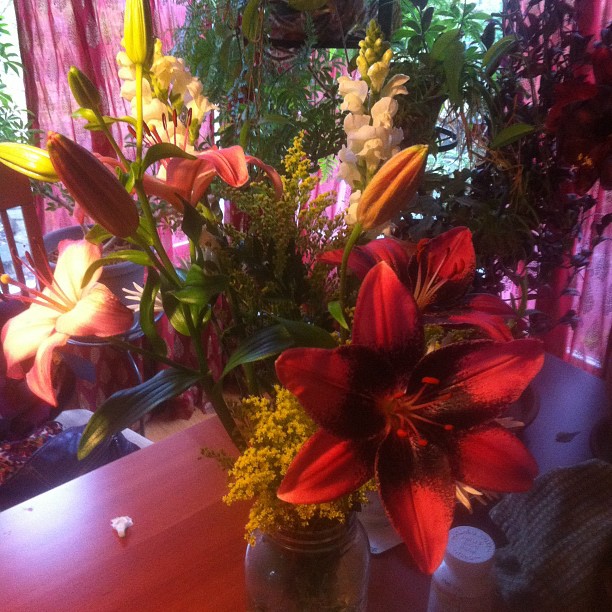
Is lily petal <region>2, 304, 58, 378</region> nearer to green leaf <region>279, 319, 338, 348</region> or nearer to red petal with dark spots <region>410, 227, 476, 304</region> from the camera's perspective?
green leaf <region>279, 319, 338, 348</region>

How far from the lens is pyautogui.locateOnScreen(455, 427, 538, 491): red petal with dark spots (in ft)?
1.39

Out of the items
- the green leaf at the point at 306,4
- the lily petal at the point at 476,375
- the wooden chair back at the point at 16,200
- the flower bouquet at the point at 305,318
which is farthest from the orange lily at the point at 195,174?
the wooden chair back at the point at 16,200

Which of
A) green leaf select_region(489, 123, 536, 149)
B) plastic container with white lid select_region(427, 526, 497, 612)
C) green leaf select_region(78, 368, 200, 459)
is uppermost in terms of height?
green leaf select_region(489, 123, 536, 149)

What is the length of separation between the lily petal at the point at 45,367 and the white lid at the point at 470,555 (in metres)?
0.41

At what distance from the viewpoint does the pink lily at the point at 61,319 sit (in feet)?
1.43

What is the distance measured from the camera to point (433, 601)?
62cm

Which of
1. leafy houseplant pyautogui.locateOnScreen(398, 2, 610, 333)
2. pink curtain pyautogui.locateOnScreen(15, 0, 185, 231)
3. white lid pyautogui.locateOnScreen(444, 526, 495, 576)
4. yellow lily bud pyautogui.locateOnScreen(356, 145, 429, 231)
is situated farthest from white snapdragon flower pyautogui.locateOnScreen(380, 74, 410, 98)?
pink curtain pyautogui.locateOnScreen(15, 0, 185, 231)

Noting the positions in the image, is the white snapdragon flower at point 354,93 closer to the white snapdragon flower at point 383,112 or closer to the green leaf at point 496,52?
the white snapdragon flower at point 383,112

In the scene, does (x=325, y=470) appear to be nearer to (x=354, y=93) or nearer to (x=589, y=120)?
(x=354, y=93)

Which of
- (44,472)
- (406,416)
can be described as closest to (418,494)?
(406,416)

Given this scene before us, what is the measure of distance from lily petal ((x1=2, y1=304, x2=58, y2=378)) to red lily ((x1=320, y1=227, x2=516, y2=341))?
24cm

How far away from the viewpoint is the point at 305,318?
0.54m

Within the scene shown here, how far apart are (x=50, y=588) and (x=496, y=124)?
2.98 feet

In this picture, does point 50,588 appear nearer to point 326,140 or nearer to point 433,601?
point 433,601
